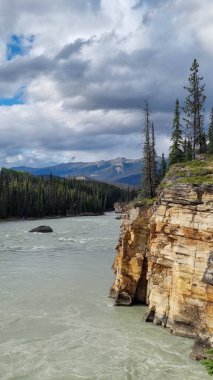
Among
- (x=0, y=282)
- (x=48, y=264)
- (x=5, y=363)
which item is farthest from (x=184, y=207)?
(x=48, y=264)

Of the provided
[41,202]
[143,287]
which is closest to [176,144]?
[143,287]

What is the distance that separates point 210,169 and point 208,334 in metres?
11.3

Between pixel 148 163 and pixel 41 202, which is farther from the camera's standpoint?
pixel 41 202

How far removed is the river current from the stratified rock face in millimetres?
1330

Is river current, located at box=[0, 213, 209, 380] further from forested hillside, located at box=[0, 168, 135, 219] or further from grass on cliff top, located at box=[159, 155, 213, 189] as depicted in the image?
forested hillside, located at box=[0, 168, 135, 219]

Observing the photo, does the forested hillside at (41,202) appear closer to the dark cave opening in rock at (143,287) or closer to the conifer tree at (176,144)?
the conifer tree at (176,144)

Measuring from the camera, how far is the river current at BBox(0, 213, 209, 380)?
21141mm

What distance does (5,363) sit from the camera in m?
22.1

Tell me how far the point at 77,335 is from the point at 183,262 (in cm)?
790

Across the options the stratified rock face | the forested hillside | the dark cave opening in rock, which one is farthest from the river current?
the forested hillside

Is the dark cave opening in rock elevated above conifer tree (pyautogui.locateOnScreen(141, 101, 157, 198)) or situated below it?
below

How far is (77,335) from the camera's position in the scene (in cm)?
2619

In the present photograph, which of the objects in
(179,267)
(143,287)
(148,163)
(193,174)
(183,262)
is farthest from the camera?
(148,163)

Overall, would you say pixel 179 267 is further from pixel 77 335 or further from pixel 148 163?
pixel 148 163
